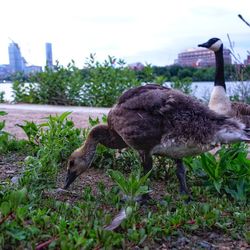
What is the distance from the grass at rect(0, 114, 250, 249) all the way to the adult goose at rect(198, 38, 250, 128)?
2051 mm

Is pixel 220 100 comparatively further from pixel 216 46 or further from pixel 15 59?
pixel 15 59

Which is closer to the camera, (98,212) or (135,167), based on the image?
(98,212)

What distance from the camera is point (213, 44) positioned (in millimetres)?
8297

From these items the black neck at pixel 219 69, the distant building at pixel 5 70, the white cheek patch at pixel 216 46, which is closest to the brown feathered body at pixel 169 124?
the black neck at pixel 219 69

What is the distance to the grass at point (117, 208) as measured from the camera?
10.4ft

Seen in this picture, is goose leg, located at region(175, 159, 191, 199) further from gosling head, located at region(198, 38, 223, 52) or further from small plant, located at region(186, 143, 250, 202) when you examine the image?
gosling head, located at region(198, 38, 223, 52)

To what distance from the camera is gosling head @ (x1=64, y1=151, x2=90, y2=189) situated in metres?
4.85

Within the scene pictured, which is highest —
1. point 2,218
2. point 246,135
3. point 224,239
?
point 246,135

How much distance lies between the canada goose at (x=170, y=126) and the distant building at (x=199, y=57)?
588 cm

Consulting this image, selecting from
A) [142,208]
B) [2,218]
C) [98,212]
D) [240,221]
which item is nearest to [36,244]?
[2,218]

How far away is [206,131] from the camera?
14.6 ft

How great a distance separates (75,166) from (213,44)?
4.31 meters

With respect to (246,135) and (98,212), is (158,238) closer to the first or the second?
(98,212)

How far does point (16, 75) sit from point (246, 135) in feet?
40.5
